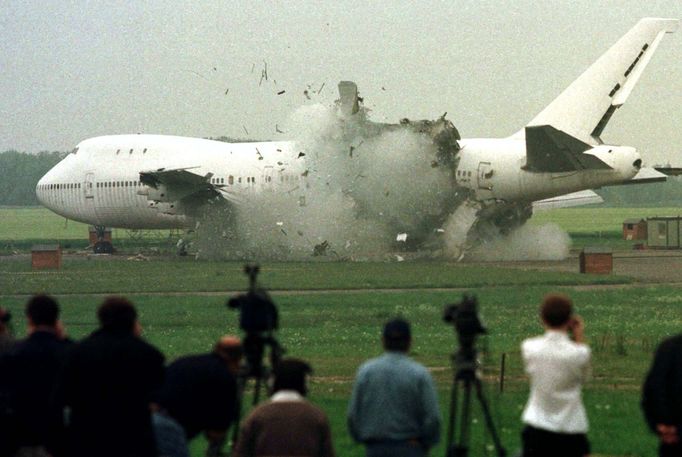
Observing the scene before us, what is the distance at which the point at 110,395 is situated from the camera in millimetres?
10711

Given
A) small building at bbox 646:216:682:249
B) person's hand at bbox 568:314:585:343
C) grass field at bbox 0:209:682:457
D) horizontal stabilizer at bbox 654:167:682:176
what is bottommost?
grass field at bbox 0:209:682:457

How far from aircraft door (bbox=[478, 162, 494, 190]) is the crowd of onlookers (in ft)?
140

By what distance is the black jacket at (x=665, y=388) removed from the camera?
10648mm

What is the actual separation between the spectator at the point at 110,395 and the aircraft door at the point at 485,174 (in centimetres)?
4399

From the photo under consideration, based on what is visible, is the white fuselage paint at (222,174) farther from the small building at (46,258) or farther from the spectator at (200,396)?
the spectator at (200,396)

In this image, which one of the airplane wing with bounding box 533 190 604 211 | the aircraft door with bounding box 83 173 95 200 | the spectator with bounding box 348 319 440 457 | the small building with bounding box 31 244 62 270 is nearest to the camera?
the spectator with bounding box 348 319 440 457

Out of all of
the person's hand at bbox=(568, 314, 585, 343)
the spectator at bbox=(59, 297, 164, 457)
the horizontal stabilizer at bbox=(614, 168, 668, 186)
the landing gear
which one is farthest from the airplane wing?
the spectator at bbox=(59, 297, 164, 457)

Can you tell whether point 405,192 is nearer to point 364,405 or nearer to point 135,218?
point 135,218

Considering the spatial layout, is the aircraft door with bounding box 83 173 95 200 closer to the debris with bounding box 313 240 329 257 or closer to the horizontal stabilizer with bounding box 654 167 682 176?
the debris with bounding box 313 240 329 257

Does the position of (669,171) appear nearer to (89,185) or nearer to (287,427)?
(89,185)

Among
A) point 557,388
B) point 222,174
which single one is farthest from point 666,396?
point 222,174

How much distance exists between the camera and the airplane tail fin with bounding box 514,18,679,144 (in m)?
55.2

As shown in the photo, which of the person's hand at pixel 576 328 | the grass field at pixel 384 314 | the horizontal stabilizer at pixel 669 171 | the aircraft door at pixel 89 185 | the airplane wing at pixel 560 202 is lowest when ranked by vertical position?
the grass field at pixel 384 314

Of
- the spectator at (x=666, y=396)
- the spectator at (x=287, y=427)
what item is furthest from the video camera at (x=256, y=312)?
the spectator at (x=666, y=396)
